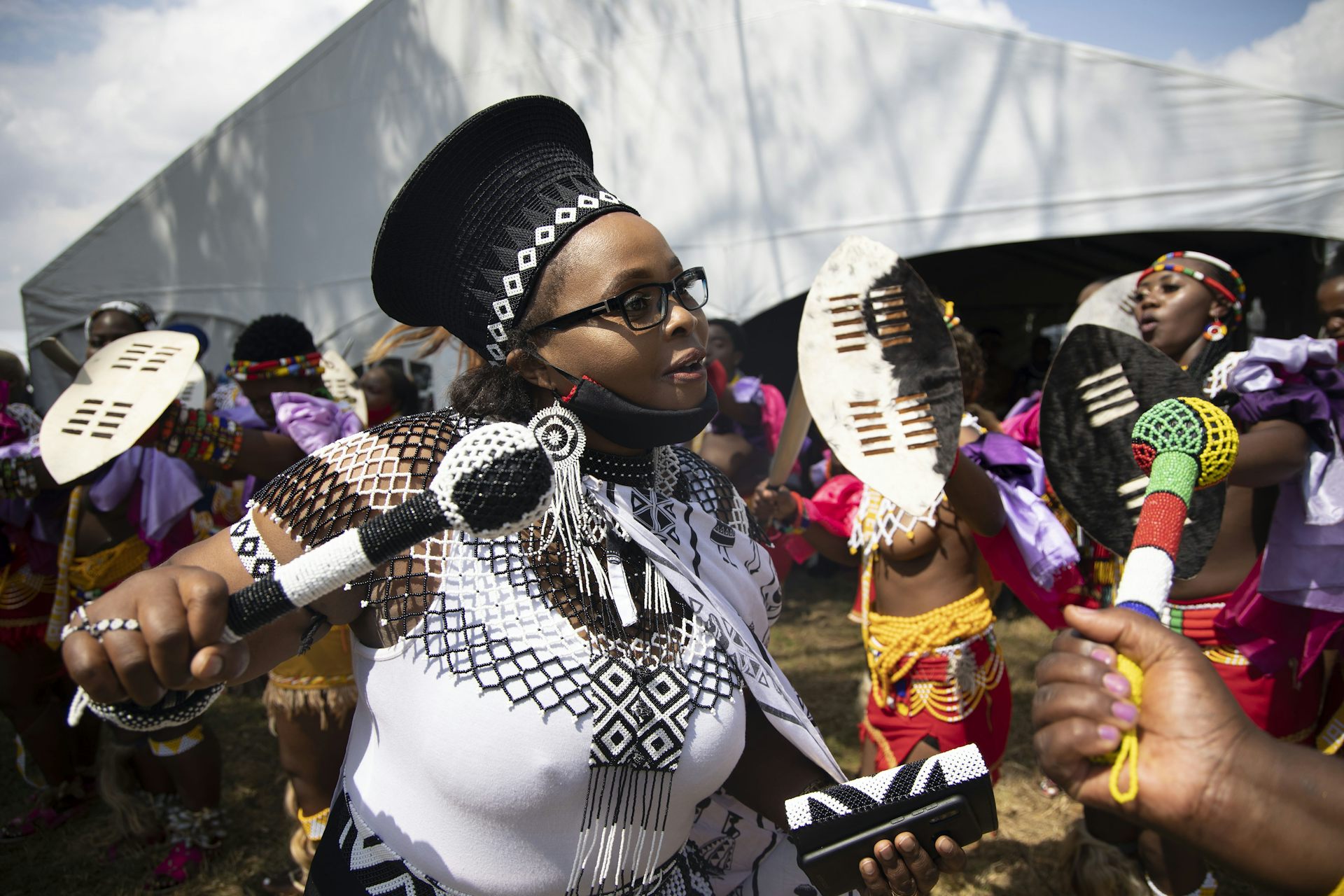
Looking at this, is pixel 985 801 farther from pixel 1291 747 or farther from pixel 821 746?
pixel 1291 747

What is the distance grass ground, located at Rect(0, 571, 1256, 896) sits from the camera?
3.21m

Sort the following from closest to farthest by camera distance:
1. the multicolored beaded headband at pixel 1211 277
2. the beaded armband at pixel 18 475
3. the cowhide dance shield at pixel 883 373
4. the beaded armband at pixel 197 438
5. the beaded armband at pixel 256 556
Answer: the beaded armband at pixel 256 556
the cowhide dance shield at pixel 883 373
the beaded armband at pixel 197 438
the multicolored beaded headband at pixel 1211 277
the beaded armband at pixel 18 475

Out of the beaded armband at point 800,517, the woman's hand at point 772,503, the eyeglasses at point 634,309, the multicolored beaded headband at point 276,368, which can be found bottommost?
the beaded armband at point 800,517

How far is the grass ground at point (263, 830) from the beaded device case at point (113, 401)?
1.94m

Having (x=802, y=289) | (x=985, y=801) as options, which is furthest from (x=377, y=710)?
(x=802, y=289)

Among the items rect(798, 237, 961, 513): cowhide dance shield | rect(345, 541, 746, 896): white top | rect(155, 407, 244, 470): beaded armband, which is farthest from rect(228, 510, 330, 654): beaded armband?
rect(155, 407, 244, 470): beaded armband

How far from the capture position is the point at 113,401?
2.38m

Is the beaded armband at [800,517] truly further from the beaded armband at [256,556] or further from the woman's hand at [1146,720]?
the woman's hand at [1146,720]

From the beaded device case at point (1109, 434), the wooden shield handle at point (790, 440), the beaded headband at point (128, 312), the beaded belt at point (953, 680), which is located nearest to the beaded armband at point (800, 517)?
the wooden shield handle at point (790, 440)

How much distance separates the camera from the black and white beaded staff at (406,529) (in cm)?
79

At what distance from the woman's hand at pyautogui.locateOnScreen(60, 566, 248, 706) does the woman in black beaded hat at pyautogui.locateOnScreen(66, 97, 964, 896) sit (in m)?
0.28

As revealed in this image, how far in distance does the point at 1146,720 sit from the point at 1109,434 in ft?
2.97

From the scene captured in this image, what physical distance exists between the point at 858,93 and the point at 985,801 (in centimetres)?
568

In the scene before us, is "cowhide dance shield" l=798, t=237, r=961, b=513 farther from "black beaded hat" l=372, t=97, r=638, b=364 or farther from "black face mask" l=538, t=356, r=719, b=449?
"black beaded hat" l=372, t=97, r=638, b=364
